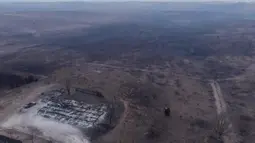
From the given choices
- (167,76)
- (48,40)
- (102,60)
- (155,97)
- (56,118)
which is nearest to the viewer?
(56,118)

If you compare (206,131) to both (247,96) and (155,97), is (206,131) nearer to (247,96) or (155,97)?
(155,97)

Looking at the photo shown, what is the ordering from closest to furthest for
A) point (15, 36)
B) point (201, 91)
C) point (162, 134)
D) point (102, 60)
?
point (162, 134)
point (201, 91)
point (102, 60)
point (15, 36)

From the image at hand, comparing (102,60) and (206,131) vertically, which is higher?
(102,60)

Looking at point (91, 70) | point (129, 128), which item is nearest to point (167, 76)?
point (91, 70)

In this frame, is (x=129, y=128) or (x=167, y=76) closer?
(x=129, y=128)

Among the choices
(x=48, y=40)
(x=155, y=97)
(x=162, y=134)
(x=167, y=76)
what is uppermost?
(x=48, y=40)

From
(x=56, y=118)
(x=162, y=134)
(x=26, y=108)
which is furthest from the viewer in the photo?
(x=26, y=108)

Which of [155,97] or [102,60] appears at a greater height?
[102,60]

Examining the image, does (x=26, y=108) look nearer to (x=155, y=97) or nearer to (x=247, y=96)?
(x=155, y=97)

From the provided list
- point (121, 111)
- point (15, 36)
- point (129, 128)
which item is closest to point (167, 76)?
point (121, 111)
